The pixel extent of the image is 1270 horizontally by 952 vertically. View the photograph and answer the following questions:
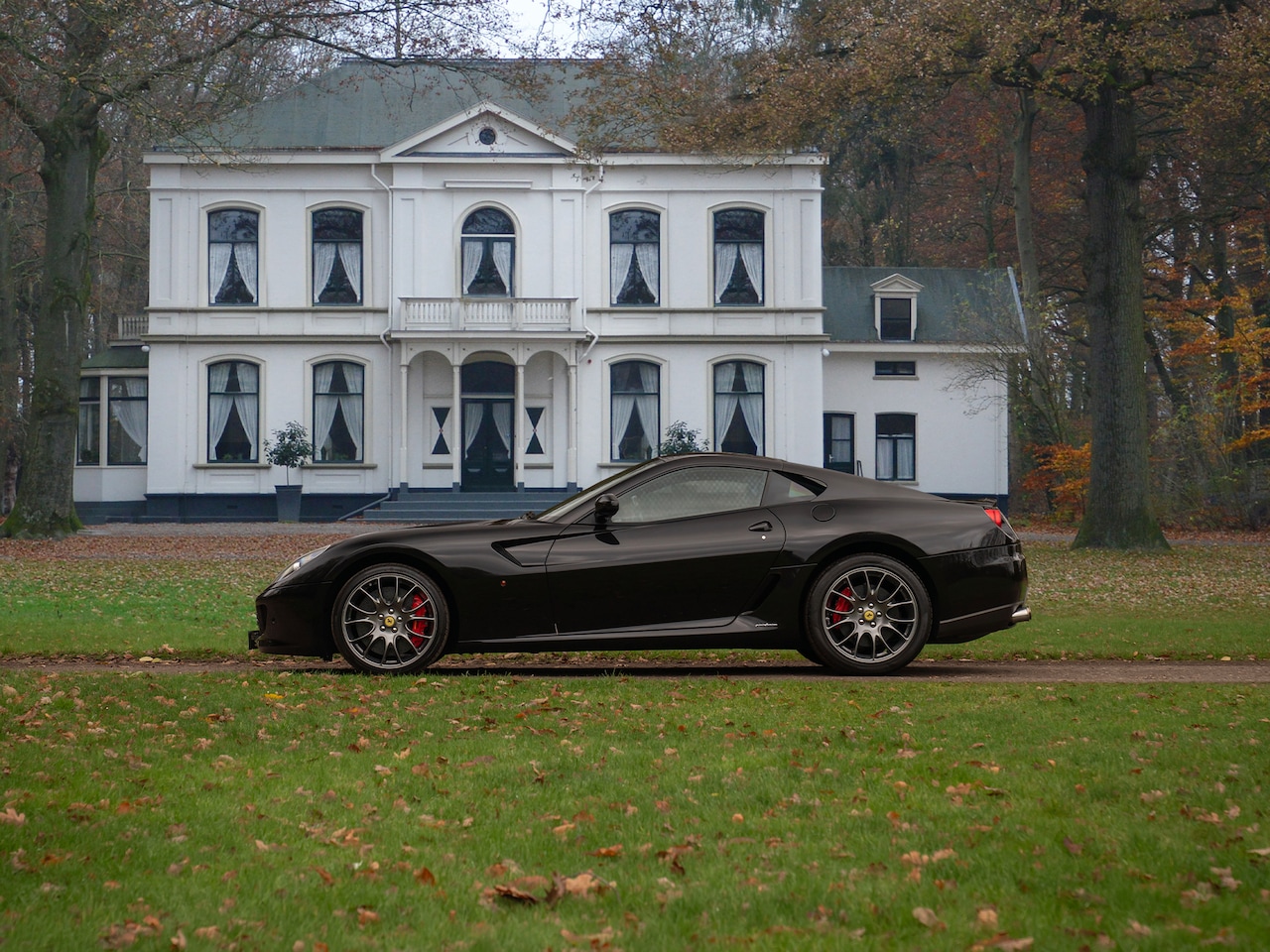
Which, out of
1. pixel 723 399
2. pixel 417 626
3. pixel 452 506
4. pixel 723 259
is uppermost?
pixel 723 259

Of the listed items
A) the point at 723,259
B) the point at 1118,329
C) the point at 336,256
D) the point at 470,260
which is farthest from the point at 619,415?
the point at 1118,329

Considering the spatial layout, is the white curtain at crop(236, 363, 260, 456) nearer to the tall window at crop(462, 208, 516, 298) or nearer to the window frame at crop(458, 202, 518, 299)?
the window frame at crop(458, 202, 518, 299)

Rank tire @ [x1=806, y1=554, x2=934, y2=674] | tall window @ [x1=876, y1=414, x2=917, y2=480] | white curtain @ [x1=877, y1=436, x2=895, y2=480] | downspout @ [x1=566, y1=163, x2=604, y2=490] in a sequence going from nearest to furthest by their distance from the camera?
tire @ [x1=806, y1=554, x2=934, y2=674] < downspout @ [x1=566, y1=163, x2=604, y2=490] < white curtain @ [x1=877, y1=436, x2=895, y2=480] < tall window @ [x1=876, y1=414, x2=917, y2=480]

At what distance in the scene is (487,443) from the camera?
33.1m

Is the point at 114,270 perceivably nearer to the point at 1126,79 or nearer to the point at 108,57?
the point at 108,57

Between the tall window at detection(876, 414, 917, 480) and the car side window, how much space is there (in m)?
27.7

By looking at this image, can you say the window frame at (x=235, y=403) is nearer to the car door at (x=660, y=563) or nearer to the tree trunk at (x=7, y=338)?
the tree trunk at (x=7, y=338)

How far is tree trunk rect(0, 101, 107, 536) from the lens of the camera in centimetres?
2494

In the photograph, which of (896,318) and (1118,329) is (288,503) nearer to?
(896,318)

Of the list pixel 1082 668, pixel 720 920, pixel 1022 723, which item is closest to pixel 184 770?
pixel 720 920

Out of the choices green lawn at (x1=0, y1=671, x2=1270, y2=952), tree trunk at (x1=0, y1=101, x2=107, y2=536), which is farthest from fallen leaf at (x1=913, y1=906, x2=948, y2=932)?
tree trunk at (x1=0, y1=101, x2=107, y2=536)

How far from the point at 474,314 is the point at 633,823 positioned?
2834 cm

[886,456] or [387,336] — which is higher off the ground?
[387,336]

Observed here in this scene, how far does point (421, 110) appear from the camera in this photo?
35562 millimetres
